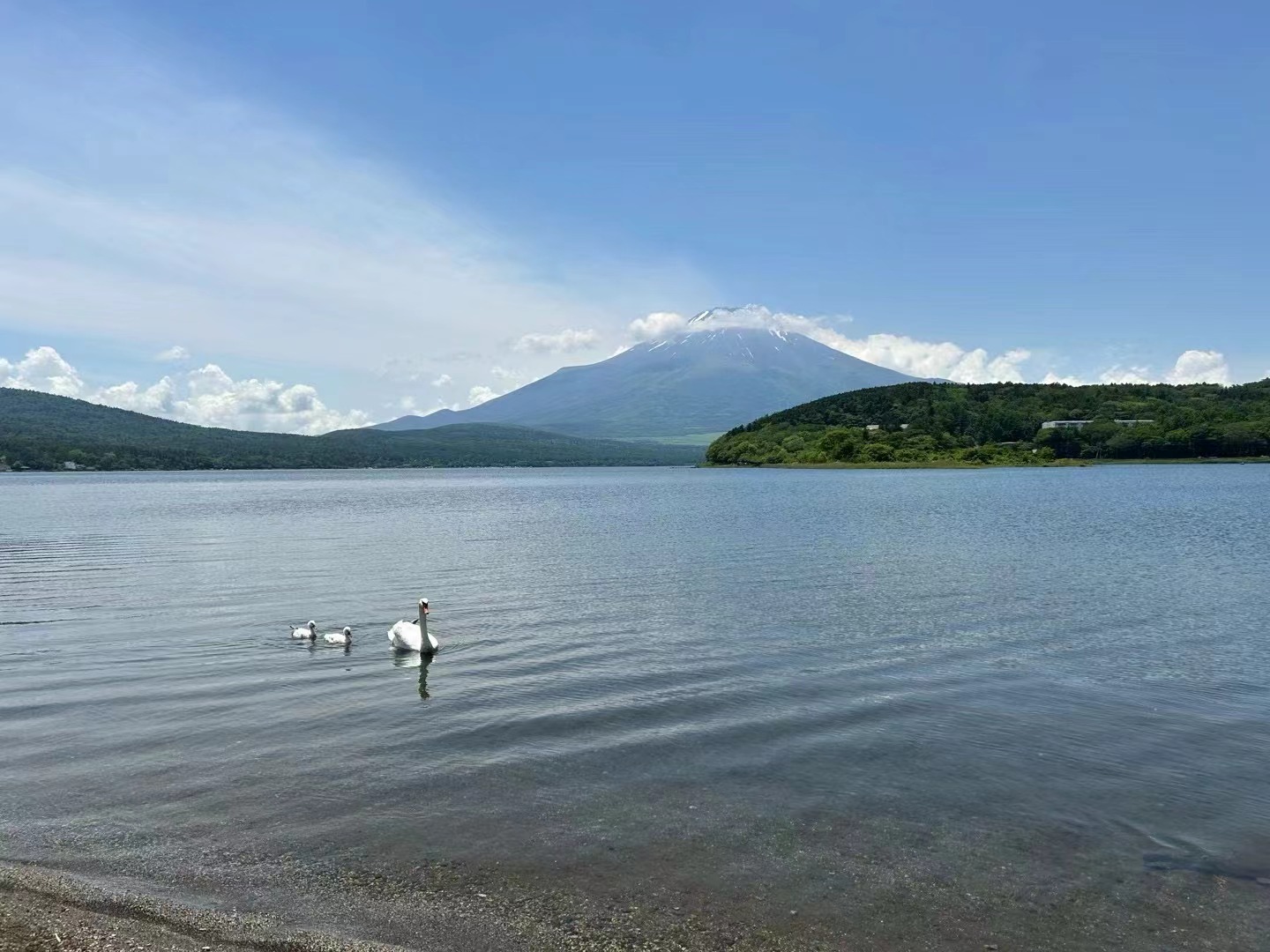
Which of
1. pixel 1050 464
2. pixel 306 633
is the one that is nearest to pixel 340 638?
pixel 306 633

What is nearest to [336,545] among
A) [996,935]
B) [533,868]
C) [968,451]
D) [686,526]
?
[686,526]

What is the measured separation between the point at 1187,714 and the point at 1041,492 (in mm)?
85257

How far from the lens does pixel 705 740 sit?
14.6 meters

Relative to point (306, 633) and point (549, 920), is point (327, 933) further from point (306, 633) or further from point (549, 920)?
point (306, 633)

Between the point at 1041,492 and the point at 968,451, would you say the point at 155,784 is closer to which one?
the point at 1041,492

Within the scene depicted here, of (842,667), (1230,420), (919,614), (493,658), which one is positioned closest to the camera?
(842,667)

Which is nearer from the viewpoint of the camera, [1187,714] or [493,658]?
[1187,714]

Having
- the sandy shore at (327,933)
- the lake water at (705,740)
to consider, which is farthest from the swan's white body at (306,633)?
the sandy shore at (327,933)

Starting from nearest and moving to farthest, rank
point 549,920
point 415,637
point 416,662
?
1. point 549,920
2. point 416,662
3. point 415,637

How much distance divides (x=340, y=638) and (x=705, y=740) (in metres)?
11.6

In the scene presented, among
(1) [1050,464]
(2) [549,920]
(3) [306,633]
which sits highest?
(1) [1050,464]

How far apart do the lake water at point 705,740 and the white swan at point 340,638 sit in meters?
0.43

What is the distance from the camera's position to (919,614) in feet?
84.8

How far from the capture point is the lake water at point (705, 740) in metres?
9.80
